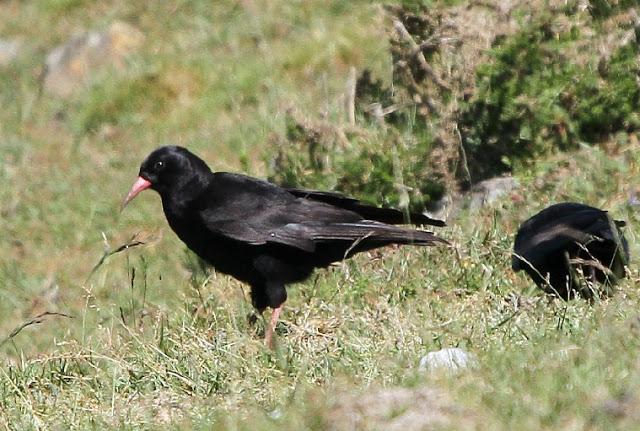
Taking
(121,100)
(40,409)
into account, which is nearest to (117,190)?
(121,100)

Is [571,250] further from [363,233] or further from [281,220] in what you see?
[281,220]

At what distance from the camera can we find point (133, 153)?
12.4m

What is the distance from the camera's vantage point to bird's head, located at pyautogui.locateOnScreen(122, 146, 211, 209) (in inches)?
305

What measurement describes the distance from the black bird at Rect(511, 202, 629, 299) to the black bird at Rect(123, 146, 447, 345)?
2.03 ft

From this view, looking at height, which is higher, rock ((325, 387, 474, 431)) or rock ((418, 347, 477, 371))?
rock ((325, 387, 474, 431))

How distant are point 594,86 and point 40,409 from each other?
445 centimetres

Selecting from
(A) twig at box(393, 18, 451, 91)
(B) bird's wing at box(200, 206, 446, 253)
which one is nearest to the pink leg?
(B) bird's wing at box(200, 206, 446, 253)

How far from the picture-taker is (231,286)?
27.0ft

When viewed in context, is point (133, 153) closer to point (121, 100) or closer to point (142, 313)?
point (121, 100)

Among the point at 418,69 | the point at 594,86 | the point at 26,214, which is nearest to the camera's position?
the point at 594,86

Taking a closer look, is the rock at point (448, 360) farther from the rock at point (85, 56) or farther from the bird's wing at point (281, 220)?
the rock at point (85, 56)

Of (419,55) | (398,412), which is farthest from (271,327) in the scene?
(419,55)

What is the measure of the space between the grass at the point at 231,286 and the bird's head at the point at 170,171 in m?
0.47

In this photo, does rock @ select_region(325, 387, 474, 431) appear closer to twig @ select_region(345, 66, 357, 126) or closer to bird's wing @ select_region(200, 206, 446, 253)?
bird's wing @ select_region(200, 206, 446, 253)
